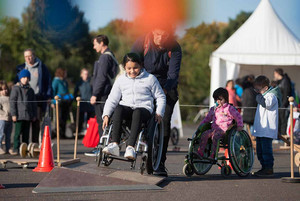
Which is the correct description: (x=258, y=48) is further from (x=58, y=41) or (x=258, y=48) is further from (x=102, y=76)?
(x=58, y=41)

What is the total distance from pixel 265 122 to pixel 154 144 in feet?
6.85

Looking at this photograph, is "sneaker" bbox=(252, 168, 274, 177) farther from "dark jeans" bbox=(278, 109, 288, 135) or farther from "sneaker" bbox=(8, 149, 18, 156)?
"dark jeans" bbox=(278, 109, 288, 135)

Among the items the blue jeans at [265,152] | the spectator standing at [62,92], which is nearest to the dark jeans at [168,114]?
the blue jeans at [265,152]

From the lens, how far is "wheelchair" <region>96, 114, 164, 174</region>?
8594 millimetres

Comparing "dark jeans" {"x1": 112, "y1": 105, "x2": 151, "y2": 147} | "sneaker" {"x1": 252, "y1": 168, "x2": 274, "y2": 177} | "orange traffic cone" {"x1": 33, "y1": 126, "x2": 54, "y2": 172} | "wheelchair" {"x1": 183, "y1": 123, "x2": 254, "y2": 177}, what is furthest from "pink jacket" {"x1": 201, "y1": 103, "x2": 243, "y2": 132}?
"orange traffic cone" {"x1": 33, "y1": 126, "x2": 54, "y2": 172}

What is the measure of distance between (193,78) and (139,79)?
103ft

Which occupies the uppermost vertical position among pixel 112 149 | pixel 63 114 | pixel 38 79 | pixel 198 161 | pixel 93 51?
pixel 93 51

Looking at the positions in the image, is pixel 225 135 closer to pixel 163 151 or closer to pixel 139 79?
pixel 163 151

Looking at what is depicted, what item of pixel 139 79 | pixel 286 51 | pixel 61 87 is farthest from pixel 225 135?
pixel 286 51

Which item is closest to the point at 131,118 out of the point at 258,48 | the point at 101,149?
the point at 101,149

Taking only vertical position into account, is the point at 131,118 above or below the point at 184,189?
above

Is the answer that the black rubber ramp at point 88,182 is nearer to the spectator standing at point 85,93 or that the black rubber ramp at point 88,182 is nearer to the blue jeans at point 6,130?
the blue jeans at point 6,130

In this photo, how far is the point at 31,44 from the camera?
157ft

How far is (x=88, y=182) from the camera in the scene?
7.95 meters
